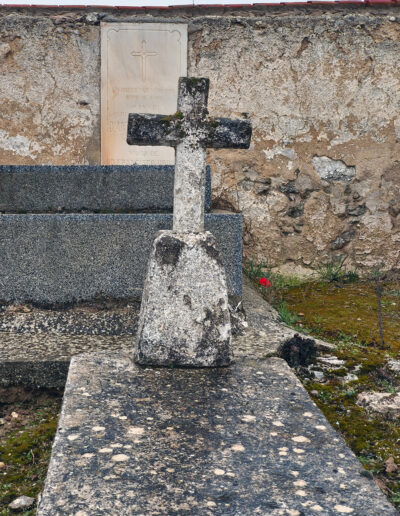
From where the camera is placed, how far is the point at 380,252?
573cm

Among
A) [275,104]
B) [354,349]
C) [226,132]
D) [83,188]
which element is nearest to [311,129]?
[275,104]

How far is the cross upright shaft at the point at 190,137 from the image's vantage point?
8.65 ft

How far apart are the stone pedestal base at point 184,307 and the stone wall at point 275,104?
319 cm

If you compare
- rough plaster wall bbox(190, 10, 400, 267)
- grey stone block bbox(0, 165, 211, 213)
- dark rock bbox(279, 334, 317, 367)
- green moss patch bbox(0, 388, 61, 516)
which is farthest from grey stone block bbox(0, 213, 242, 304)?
rough plaster wall bbox(190, 10, 400, 267)

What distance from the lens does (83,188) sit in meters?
3.93

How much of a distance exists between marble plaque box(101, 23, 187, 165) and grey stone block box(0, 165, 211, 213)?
5.59 ft

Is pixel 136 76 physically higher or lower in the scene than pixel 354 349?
higher

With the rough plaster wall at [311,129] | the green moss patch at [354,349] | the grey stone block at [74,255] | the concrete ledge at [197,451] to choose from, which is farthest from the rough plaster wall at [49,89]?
the concrete ledge at [197,451]

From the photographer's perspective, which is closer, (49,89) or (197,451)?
(197,451)

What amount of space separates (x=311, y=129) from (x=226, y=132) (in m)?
3.13

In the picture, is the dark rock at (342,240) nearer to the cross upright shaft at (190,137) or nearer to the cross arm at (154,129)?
the cross upright shaft at (190,137)

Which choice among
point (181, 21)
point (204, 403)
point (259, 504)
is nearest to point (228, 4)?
point (181, 21)

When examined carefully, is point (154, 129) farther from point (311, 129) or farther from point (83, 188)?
point (311, 129)

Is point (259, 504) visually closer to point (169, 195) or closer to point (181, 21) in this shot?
point (169, 195)
